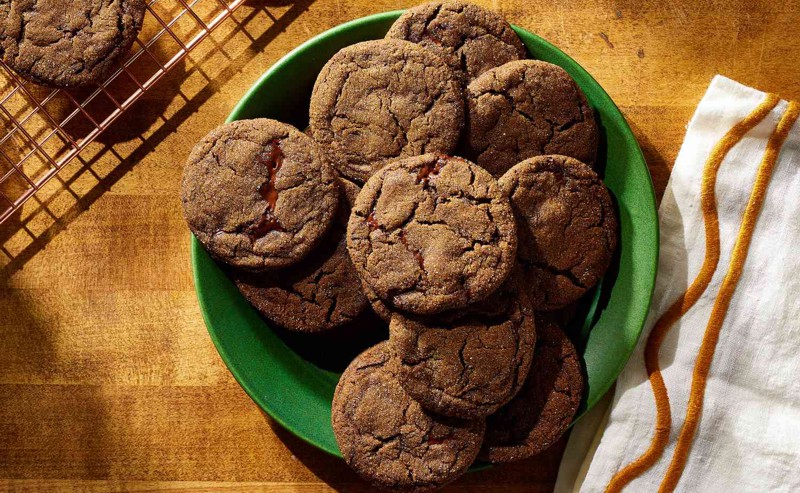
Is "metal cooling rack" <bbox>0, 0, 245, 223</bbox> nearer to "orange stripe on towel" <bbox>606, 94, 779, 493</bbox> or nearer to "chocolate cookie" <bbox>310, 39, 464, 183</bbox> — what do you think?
"chocolate cookie" <bbox>310, 39, 464, 183</bbox>

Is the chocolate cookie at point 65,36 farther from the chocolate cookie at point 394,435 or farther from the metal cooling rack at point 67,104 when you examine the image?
the chocolate cookie at point 394,435

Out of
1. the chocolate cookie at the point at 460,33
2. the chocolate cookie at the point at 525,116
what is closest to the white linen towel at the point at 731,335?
the chocolate cookie at the point at 525,116

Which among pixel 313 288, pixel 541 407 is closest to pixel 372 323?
pixel 313 288

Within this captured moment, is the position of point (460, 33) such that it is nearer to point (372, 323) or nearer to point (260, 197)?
point (260, 197)

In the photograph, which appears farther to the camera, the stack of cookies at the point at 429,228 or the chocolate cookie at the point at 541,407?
the chocolate cookie at the point at 541,407

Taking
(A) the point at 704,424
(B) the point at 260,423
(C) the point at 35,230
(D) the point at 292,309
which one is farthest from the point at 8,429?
(A) the point at 704,424

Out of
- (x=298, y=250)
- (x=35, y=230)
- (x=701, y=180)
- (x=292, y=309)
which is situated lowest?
(x=701, y=180)

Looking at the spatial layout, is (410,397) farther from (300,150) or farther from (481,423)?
(300,150)
